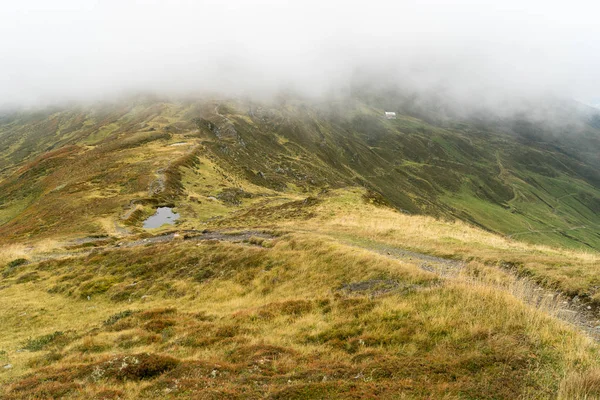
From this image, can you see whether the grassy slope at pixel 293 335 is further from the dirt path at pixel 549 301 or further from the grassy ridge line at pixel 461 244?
the grassy ridge line at pixel 461 244

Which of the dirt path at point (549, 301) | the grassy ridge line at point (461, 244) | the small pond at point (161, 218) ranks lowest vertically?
the small pond at point (161, 218)

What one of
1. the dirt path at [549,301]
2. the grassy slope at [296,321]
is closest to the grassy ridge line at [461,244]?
the grassy slope at [296,321]

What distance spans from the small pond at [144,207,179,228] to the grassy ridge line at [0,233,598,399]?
32.9m

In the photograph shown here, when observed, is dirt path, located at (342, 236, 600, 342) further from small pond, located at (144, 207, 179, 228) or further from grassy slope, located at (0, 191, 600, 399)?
small pond, located at (144, 207, 179, 228)

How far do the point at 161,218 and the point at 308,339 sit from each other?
5402 cm

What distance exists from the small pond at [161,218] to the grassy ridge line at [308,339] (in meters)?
32.9

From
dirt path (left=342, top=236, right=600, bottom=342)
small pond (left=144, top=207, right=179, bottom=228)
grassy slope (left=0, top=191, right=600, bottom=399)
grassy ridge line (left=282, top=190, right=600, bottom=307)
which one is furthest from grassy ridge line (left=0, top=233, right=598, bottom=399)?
small pond (left=144, top=207, right=179, bottom=228)

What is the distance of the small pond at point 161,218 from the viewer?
57.0 metres

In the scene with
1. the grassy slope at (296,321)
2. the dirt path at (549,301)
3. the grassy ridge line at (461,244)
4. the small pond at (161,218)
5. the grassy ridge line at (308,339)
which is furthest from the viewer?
the small pond at (161,218)

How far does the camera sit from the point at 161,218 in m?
59.8

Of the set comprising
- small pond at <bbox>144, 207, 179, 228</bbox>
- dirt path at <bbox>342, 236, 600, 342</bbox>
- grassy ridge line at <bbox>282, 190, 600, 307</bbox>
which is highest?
dirt path at <bbox>342, 236, 600, 342</bbox>

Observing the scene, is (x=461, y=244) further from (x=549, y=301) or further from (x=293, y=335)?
(x=293, y=335)

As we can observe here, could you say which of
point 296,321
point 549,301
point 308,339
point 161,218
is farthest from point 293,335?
point 161,218

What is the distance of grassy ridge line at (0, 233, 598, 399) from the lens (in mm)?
8273
